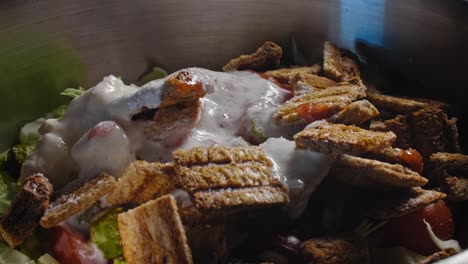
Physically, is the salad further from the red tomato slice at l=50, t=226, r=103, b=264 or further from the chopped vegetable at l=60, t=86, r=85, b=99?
the chopped vegetable at l=60, t=86, r=85, b=99

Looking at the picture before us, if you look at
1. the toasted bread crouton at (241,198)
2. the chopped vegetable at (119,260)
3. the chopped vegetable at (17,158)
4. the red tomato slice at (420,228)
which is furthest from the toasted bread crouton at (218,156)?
the chopped vegetable at (17,158)

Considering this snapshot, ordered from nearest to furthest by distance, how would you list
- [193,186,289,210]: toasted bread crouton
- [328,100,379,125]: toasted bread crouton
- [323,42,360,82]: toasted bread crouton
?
[193,186,289,210]: toasted bread crouton → [328,100,379,125]: toasted bread crouton → [323,42,360,82]: toasted bread crouton

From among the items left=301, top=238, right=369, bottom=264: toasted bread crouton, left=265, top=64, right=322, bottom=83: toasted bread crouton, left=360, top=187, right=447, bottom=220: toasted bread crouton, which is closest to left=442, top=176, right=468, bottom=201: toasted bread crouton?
left=360, top=187, right=447, bottom=220: toasted bread crouton

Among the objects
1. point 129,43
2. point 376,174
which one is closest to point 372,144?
point 376,174

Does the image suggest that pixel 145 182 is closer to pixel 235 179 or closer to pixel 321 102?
pixel 235 179

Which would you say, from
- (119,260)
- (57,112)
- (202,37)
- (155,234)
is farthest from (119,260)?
(202,37)
